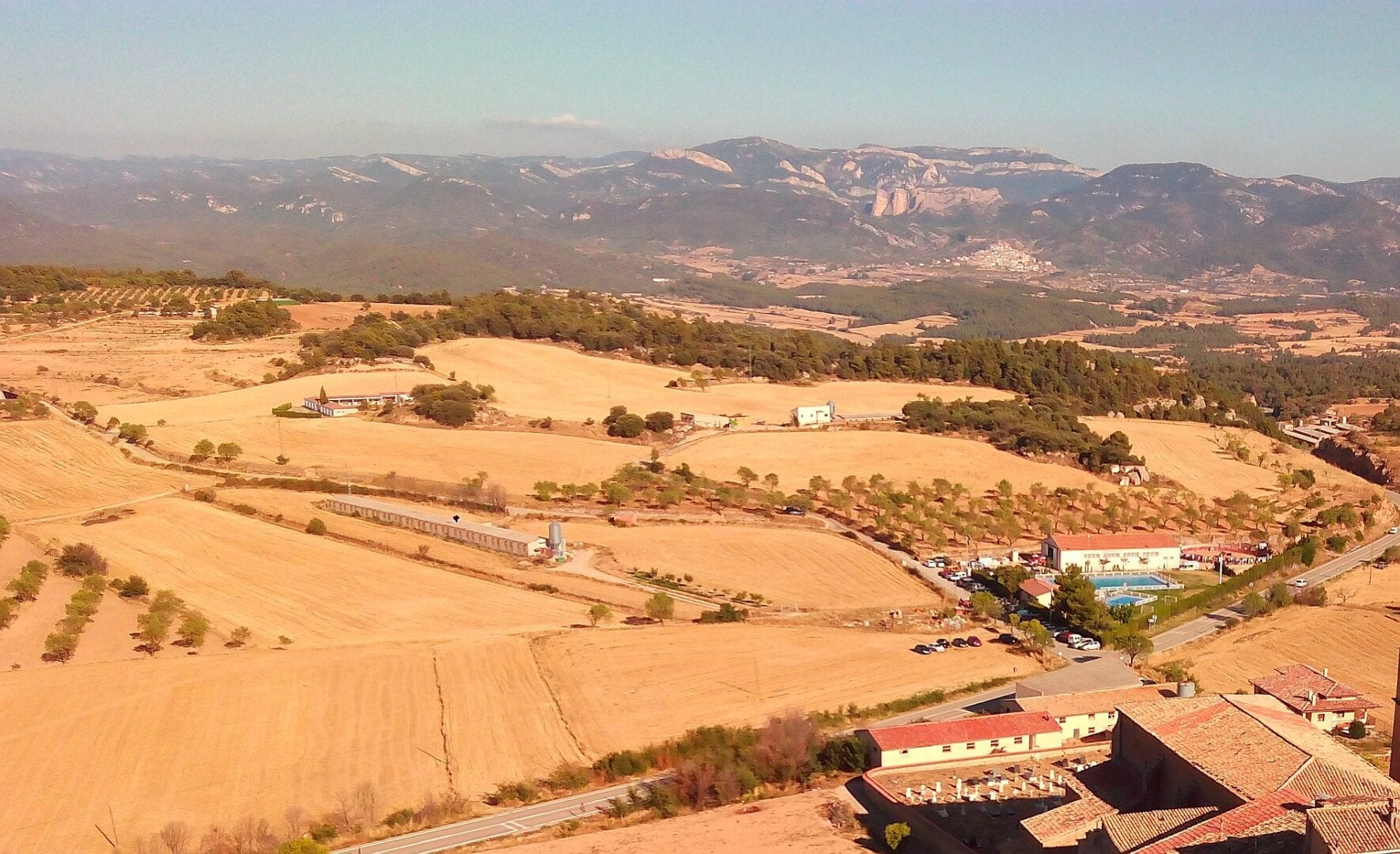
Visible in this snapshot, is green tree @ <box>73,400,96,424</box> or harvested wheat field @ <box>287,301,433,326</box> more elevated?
harvested wheat field @ <box>287,301,433,326</box>

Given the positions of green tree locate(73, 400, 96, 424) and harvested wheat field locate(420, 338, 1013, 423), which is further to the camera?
harvested wheat field locate(420, 338, 1013, 423)

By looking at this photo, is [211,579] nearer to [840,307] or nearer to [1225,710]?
[1225,710]

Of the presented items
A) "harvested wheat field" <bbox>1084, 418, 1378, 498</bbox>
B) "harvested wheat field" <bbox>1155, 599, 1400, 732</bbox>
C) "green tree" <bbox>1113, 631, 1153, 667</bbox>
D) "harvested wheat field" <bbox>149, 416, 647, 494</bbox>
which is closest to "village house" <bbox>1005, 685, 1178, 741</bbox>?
"harvested wheat field" <bbox>1155, 599, 1400, 732</bbox>

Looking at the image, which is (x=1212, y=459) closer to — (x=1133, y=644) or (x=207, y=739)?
(x=1133, y=644)

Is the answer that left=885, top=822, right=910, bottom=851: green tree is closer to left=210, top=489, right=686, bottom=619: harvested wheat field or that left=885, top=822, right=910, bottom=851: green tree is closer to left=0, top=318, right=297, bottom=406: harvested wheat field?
left=210, top=489, right=686, bottom=619: harvested wheat field

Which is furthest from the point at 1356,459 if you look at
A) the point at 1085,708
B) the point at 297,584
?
the point at 297,584

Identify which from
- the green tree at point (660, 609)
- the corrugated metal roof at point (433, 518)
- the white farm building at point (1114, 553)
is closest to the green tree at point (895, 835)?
the green tree at point (660, 609)

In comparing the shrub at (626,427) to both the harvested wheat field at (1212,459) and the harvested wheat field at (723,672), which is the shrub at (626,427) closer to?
the harvested wheat field at (1212,459)
